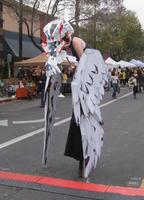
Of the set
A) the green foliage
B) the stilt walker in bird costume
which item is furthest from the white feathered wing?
the green foliage

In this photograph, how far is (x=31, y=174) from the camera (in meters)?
6.96

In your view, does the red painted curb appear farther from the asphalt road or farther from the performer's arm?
the performer's arm

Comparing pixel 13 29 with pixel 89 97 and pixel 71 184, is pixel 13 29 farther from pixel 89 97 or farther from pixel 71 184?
pixel 71 184

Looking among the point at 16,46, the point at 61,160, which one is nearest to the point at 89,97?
the point at 61,160

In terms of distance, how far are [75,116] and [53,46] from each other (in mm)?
1083

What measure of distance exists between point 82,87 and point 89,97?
0.54 ft

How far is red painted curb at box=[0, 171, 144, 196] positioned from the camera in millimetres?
6121

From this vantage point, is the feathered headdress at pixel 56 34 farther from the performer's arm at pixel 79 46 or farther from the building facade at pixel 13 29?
the building facade at pixel 13 29

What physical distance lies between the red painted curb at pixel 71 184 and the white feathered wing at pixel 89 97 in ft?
0.87

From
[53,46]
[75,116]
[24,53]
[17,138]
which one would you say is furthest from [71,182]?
[24,53]

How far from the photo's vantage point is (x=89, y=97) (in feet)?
21.1

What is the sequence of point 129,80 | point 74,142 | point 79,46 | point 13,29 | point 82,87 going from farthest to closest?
point 13,29, point 129,80, point 74,142, point 79,46, point 82,87

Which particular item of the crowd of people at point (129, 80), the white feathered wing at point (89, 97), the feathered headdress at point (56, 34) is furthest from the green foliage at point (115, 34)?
the white feathered wing at point (89, 97)

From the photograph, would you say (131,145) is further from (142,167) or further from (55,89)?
(55,89)
